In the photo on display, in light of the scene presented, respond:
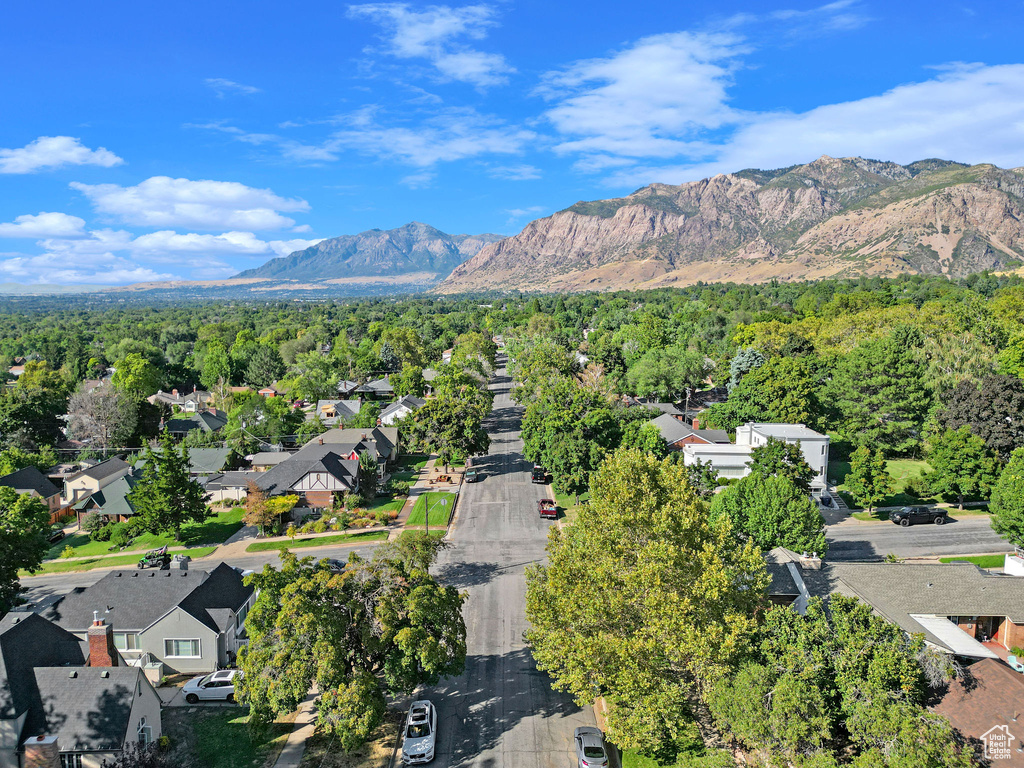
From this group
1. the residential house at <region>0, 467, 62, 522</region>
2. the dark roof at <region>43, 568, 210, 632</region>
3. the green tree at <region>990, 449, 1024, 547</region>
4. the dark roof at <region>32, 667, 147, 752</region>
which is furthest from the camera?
the residential house at <region>0, 467, 62, 522</region>

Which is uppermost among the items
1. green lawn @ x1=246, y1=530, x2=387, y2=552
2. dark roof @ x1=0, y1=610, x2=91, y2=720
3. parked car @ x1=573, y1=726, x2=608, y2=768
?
dark roof @ x1=0, y1=610, x2=91, y2=720

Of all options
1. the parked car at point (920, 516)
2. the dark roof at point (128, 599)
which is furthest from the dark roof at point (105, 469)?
the parked car at point (920, 516)

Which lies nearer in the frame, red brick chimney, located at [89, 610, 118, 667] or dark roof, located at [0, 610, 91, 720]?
dark roof, located at [0, 610, 91, 720]

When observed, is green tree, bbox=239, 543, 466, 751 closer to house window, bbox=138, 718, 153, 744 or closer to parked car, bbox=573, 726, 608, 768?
house window, bbox=138, 718, 153, 744

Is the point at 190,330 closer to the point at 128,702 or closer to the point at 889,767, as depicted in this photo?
the point at 128,702

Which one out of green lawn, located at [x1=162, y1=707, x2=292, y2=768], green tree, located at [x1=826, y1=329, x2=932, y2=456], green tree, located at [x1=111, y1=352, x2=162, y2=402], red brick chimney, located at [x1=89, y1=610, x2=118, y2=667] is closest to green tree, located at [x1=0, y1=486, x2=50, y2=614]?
red brick chimney, located at [x1=89, y1=610, x2=118, y2=667]
